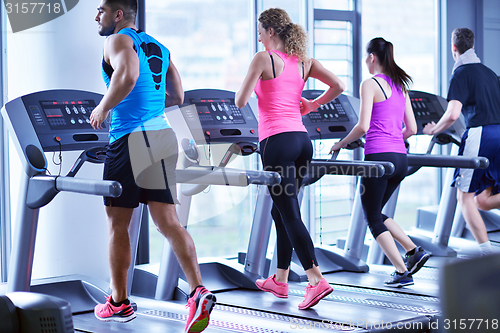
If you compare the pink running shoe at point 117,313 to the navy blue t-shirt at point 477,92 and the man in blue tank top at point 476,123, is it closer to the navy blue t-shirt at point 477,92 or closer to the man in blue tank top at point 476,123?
the man in blue tank top at point 476,123

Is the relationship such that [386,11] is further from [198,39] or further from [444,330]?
[444,330]

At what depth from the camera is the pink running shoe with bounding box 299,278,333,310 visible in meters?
2.60

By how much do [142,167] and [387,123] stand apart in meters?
1.53

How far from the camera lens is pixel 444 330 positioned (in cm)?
78

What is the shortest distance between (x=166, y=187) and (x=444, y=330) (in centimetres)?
162

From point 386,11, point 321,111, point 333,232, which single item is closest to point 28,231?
point 321,111

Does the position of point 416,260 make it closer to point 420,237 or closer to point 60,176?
point 420,237

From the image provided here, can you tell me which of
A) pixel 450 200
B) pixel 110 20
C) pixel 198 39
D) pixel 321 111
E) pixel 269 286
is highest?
pixel 198 39

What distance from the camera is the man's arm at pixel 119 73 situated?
6.84 feet

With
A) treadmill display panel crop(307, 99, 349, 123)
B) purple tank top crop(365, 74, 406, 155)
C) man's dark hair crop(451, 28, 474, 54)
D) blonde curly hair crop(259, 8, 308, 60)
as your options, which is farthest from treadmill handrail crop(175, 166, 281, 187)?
man's dark hair crop(451, 28, 474, 54)

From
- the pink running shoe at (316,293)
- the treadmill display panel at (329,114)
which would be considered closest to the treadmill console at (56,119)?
the pink running shoe at (316,293)

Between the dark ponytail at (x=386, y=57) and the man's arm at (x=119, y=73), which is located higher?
the dark ponytail at (x=386, y=57)

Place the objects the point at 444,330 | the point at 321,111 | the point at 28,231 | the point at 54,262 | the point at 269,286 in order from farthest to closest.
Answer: the point at 321,111
the point at 54,262
the point at 269,286
the point at 28,231
the point at 444,330

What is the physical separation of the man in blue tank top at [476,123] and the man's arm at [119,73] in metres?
2.19
